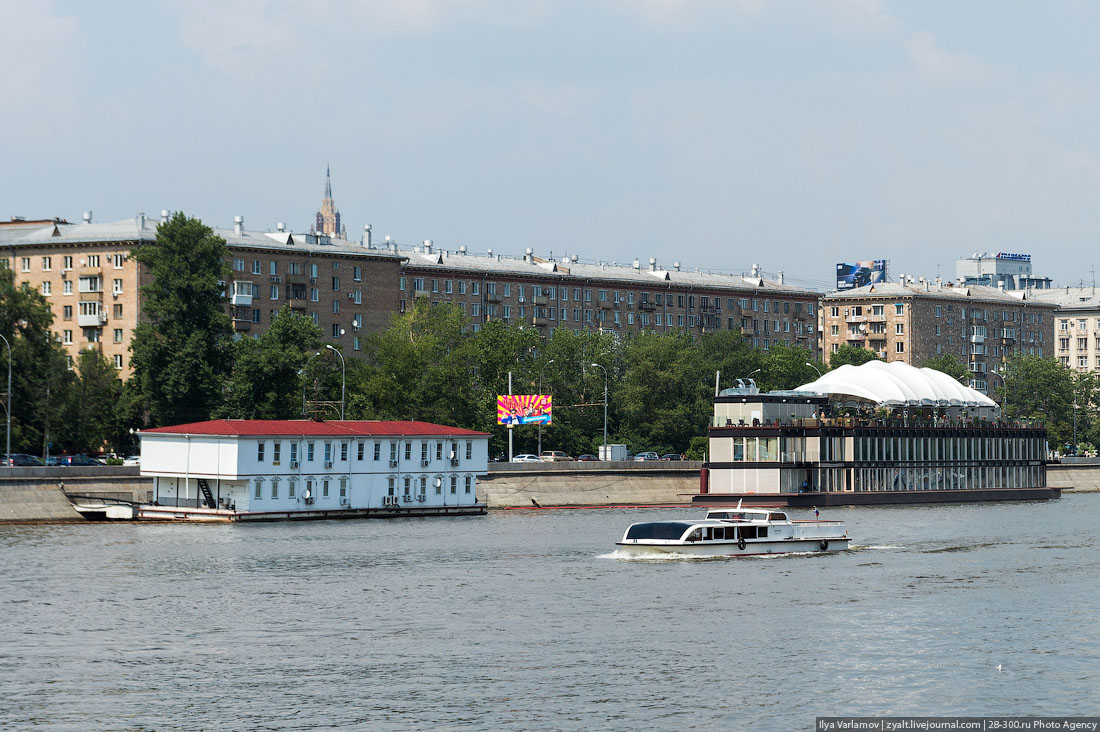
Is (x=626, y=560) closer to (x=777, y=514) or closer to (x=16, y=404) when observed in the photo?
(x=777, y=514)

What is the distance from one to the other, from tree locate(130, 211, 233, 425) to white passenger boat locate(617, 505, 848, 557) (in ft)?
201

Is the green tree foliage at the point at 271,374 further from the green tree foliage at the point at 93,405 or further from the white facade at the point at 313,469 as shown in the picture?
the white facade at the point at 313,469

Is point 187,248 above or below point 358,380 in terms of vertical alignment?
above

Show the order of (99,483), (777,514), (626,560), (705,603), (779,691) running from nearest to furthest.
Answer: (779,691) → (705,603) → (626,560) → (777,514) → (99,483)

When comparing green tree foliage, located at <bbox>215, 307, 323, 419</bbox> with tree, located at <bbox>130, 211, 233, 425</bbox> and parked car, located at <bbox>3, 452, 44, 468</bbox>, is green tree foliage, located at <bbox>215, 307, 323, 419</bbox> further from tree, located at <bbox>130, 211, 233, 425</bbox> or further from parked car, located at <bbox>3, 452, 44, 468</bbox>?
parked car, located at <bbox>3, 452, 44, 468</bbox>

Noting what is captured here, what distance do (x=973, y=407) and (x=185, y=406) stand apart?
73471mm

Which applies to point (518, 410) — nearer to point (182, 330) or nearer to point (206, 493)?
point (182, 330)

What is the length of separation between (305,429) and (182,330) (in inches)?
1217

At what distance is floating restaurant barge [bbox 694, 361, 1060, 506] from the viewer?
135750 millimetres

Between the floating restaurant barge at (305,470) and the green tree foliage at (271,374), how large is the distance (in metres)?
23.1

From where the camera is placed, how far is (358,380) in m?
159

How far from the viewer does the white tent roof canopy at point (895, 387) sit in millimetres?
150250

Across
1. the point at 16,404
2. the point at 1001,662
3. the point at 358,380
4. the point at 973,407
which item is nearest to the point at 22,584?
the point at 1001,662

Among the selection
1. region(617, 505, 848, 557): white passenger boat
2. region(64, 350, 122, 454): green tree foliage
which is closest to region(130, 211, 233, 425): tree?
region(64, 350, 122, 454): green tree foliage
